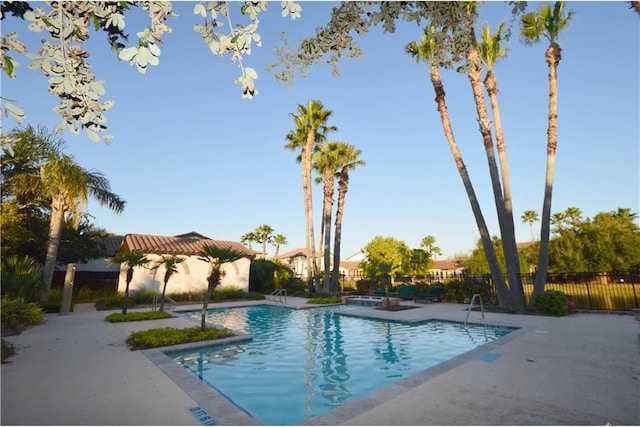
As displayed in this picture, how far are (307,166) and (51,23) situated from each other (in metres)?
25.3

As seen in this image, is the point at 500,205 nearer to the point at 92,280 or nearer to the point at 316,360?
the point at 316,360

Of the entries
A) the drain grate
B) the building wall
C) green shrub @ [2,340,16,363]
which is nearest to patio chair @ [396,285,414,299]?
the building wall

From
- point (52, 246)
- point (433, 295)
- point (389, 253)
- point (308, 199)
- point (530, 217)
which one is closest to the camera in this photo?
point (52, 246)

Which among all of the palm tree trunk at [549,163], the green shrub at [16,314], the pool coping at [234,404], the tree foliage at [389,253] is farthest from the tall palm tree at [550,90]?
the tree foliage at [389,253]

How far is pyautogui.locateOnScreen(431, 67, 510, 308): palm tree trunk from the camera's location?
1439 cm

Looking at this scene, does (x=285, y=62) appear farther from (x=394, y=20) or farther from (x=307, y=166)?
(x=307, y=166)

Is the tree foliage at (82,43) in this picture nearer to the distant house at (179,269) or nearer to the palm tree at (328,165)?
the distant house at (179,269)

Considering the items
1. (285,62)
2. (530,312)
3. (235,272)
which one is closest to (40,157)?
(235,272)

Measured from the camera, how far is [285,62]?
11.6ft

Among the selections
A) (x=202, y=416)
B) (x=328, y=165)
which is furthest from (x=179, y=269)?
(x=202, y=416)

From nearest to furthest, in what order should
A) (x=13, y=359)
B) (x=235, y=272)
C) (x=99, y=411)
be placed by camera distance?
(x=99, y=411) → (x=13, y=359) → (x=235, y=272)

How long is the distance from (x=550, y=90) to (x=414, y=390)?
50.8 ft

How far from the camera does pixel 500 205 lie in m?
14.5

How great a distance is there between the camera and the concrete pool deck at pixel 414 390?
3.96 meters
